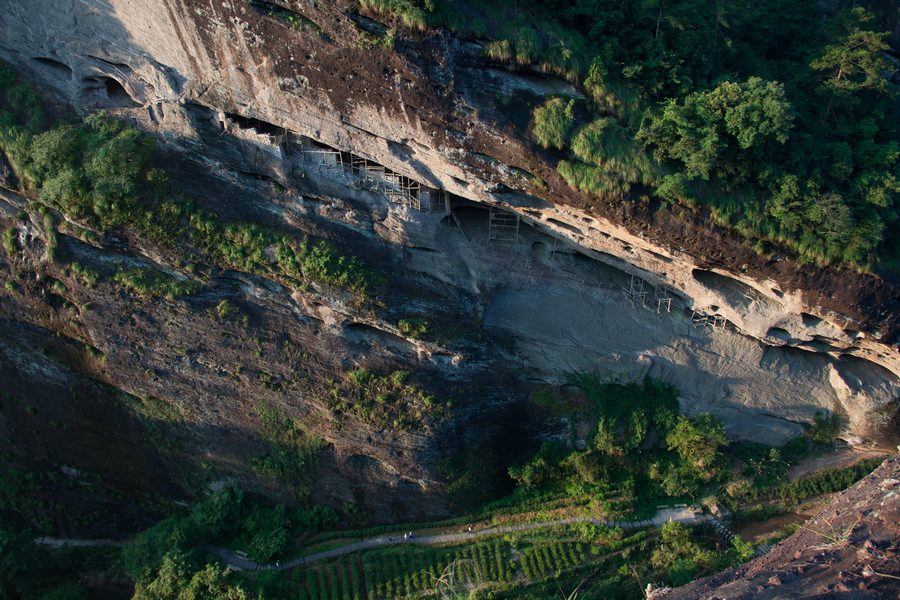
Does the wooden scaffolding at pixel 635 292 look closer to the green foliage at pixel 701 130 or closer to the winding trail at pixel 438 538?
the green foliage at pixel 701 130

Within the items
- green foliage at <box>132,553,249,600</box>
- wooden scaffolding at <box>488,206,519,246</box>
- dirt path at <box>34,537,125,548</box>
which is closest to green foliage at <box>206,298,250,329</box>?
green foliage at <box>132,553,249,600</box>

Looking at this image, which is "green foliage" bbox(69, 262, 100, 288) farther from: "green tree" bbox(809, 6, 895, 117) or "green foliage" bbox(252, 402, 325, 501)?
"green tree" bbox(809, 6, 895, 117)

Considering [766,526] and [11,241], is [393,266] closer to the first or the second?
[11,241]

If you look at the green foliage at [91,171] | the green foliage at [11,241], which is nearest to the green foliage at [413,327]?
the green foliage at [91,171]

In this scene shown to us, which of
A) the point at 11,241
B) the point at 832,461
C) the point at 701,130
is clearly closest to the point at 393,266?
the point at 701,130

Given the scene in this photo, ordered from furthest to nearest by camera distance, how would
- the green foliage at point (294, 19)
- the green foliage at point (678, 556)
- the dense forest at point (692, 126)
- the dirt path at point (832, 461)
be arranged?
the dirt path at point (832, 461) → the green foliage at point (678, 556) → the dense forest at point (692, 126) → the green foliage at point (294, 19)
